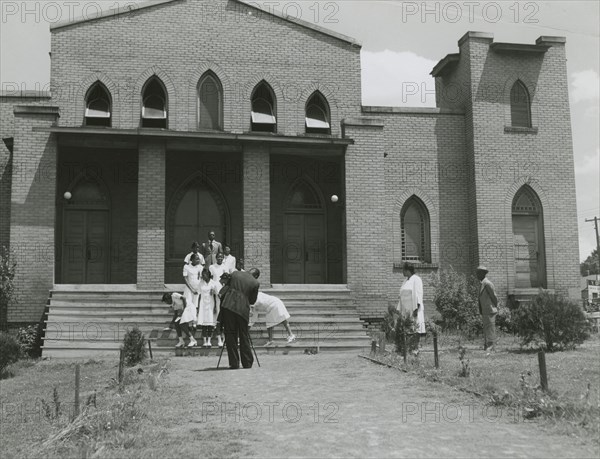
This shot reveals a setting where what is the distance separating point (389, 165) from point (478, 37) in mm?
4477

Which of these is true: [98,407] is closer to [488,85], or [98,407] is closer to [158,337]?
[158,337]

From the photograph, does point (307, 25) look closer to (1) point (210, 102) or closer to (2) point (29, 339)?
(1) point (210, 102)

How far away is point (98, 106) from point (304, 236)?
6.57 meters

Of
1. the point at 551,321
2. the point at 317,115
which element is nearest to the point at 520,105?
the point at 317,115

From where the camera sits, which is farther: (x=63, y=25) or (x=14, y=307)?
(x=63, y=25)

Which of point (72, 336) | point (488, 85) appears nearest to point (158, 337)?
point (72, 336)

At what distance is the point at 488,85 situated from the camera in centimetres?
2088

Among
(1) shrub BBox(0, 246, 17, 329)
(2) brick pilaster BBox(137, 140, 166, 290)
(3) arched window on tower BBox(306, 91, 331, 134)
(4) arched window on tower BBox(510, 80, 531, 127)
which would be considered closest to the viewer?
(1) shrub BBox(0, 246, 17, 329)

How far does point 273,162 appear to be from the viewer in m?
20.4

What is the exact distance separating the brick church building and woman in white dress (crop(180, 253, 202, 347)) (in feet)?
8.38

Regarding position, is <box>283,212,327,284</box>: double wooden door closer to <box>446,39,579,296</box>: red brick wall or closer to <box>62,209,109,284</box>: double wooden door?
<box>446,39,579,296</box>: red brick wall

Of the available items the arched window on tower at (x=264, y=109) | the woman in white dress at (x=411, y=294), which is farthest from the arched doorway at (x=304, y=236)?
the woman in white dress at (x=411, y=294)

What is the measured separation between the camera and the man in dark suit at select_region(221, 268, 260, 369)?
11.6m

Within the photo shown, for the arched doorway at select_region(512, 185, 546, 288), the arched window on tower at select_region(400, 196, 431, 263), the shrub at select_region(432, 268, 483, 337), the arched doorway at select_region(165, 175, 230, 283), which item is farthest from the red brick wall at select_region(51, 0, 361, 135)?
the arched doorway at select_region(512, 185, 546, 288)
